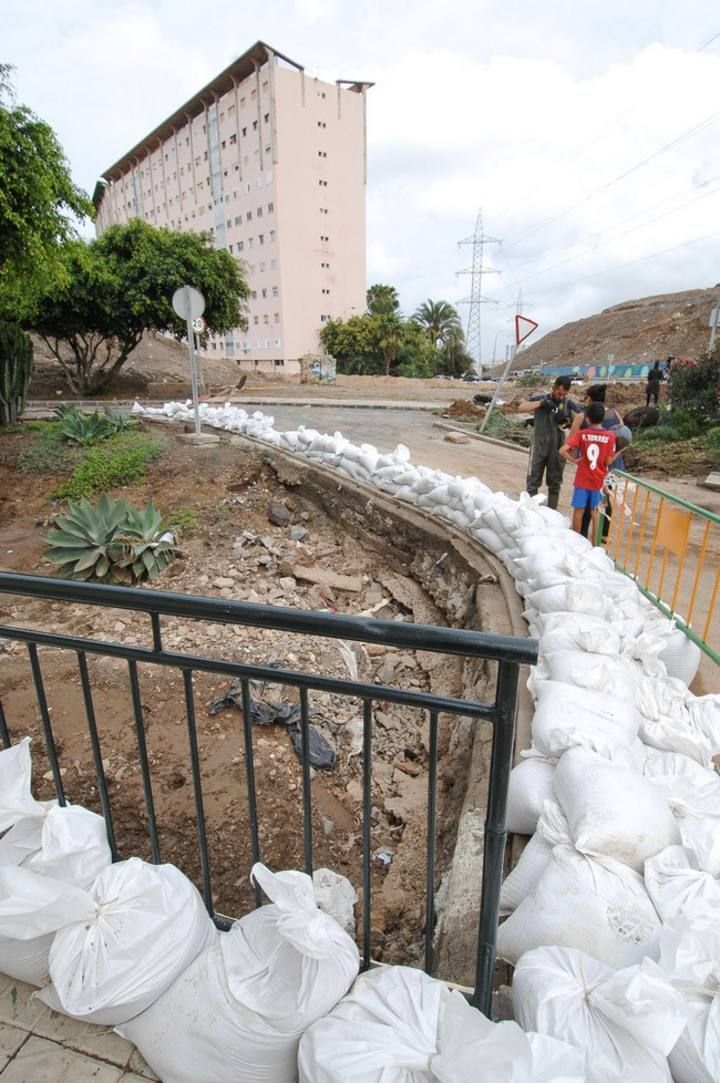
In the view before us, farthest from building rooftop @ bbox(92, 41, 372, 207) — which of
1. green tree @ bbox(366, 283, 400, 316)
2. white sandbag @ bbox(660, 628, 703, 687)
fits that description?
white sandbag @ bbox(660, 628, 703, 687)

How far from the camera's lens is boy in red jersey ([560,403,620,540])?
4.42 m

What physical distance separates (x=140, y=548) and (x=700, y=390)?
10.9 meters

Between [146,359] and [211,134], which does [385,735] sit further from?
[211,134]

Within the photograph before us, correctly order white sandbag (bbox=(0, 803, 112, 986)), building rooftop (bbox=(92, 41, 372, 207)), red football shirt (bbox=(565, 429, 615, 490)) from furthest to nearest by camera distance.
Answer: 1. building rooftop (bbox=(92, 41, 372, 207))
2. red football shirt (bbox=(565, 429, 615, 490))
3. white sandbag (bbox=(0, 803, 112, 986))

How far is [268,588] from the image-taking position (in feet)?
17.0

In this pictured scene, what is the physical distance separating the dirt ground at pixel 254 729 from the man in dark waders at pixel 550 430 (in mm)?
1738

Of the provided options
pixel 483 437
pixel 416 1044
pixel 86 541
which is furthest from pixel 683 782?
pixel 483 437

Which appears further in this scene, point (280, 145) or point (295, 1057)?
point (280, 145)

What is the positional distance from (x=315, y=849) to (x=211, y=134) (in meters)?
56.7

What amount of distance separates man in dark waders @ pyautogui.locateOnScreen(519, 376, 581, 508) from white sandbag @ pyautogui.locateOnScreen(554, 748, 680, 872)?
14.3ft

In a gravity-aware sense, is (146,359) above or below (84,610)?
above

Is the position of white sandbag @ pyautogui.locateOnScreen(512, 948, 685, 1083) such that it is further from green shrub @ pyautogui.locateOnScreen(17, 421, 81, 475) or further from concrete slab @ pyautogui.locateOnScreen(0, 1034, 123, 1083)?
green shrub @ pyautogui.locateOnScreen(17, 421, 81, 475)

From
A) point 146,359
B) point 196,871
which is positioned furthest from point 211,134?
point 196,871

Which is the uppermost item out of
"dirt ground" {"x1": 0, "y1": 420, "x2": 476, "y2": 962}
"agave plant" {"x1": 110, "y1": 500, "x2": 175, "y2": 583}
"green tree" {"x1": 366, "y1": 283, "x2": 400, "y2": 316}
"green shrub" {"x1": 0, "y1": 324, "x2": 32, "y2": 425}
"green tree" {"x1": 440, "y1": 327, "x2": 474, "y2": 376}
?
"green tree" {"x1": 366, "y1": 283, "x2": 400, "y2": 316}
